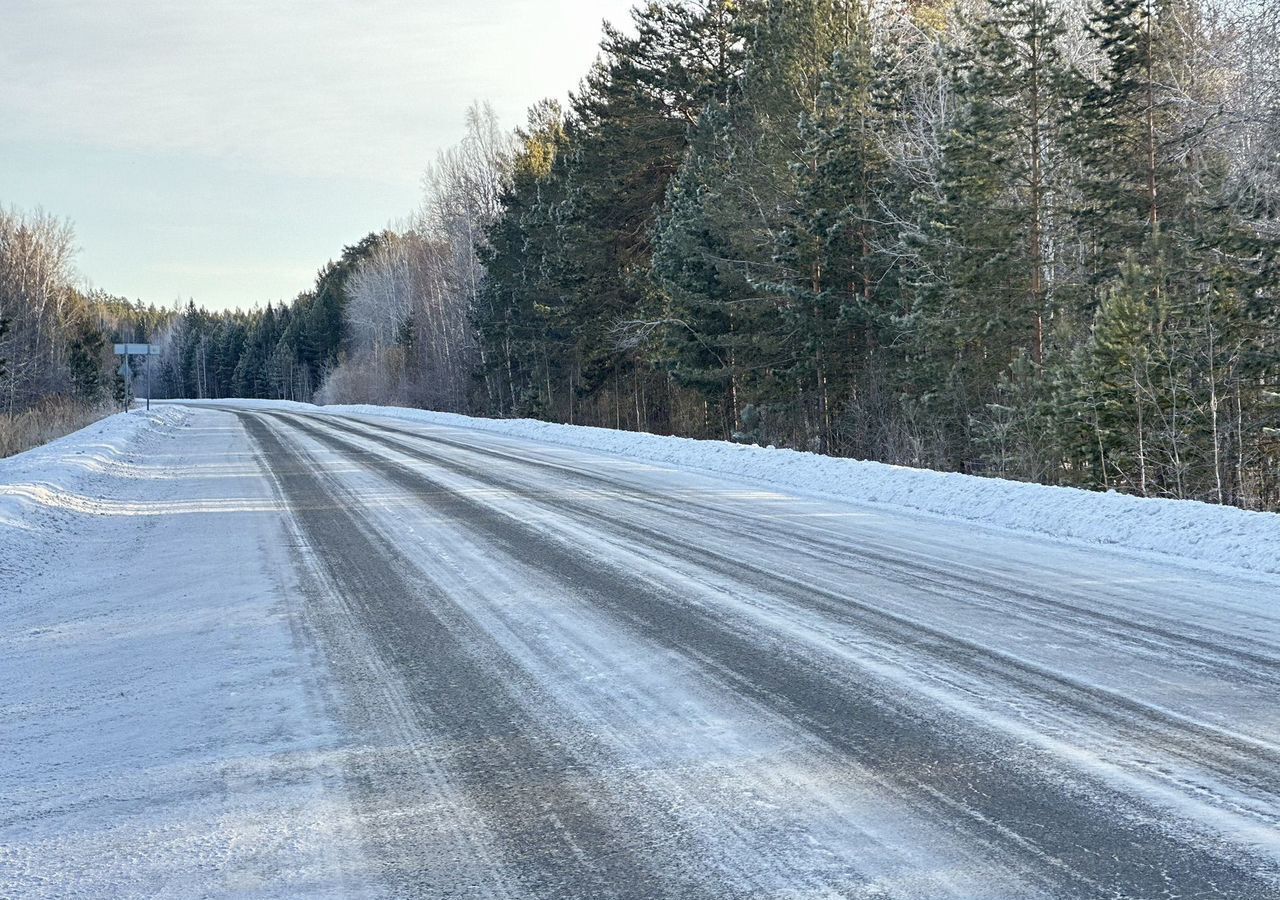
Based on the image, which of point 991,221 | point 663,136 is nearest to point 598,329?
point 663,136

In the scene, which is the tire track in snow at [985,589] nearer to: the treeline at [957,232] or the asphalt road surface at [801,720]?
the asphalt road surface at [801,720]

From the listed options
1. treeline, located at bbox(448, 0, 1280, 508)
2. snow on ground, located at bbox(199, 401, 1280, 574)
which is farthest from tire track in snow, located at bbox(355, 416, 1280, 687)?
treeline, located at bbox(448, 0, 1280, 508)

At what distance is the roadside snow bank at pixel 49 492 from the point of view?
28.6 feet

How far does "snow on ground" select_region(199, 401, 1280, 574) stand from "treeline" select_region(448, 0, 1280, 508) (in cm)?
379

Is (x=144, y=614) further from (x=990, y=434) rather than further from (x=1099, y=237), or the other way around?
(x=1099, y=237)

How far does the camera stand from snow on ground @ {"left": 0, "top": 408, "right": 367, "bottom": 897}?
9.53ft

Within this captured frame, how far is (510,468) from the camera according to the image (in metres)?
16.4

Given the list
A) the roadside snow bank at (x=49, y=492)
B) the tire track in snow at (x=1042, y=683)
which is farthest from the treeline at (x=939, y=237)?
the roadside snow bank at (x=49, y=492)

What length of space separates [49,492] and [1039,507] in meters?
11.7

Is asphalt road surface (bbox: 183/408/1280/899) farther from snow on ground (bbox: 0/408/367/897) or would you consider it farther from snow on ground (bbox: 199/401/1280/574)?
snow on ground (bbox: 199/401/1280/574)

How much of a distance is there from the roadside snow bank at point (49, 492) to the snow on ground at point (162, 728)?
0.20ft

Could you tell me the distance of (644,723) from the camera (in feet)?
13.4

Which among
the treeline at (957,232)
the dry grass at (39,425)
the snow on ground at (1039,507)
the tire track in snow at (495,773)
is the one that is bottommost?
the tire track in snow at (495,773)

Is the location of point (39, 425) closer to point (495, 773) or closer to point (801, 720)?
point (495, 773)
